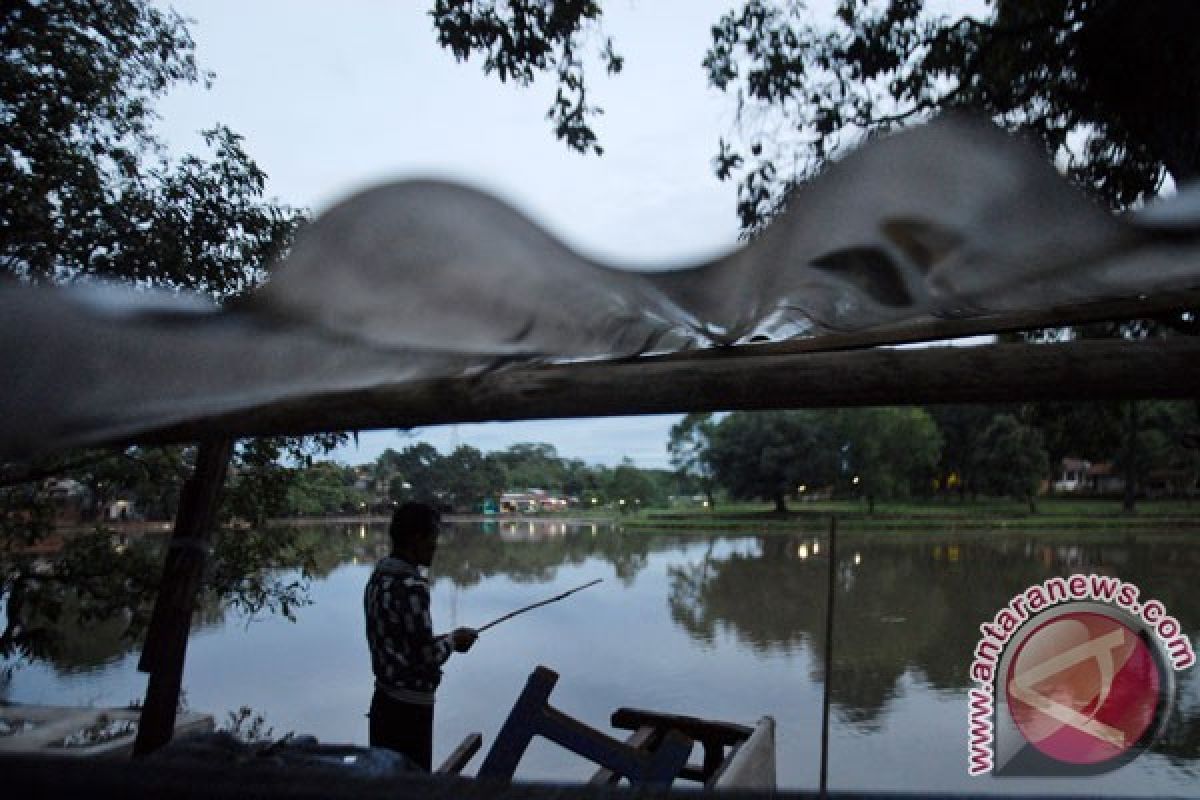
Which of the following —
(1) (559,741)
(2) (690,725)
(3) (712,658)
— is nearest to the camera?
(1) (559,741)

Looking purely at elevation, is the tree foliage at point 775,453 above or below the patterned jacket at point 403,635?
above

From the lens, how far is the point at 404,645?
1.95 meters

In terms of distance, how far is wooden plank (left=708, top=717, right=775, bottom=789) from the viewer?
2035mm

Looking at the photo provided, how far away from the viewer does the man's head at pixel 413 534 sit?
2031 millimetres

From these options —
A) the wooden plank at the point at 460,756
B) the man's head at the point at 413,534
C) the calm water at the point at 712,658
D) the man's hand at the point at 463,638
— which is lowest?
the calm water at the point at 712,658

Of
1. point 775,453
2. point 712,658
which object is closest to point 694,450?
point 775,453

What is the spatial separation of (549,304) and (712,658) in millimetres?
6861

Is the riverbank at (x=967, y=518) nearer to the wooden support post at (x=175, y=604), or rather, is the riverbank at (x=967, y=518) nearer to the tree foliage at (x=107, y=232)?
the tree foliage at (x=107, y=232)

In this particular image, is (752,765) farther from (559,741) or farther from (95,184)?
(95,184)

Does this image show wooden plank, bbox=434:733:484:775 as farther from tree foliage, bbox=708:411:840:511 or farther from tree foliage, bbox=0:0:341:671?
tree foliage, bbox=708:411:840:511

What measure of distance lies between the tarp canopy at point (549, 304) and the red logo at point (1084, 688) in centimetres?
165

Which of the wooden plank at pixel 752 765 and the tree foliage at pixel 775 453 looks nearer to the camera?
the wooden plank at pixel 752 765

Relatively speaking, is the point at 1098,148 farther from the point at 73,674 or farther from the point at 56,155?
the point at 73,674

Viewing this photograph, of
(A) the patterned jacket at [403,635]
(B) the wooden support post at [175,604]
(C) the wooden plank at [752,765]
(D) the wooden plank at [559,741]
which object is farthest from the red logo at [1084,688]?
(B) the wooden support post at [175,604]
